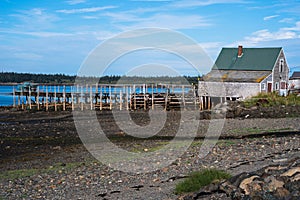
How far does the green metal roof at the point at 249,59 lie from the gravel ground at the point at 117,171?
20009mm

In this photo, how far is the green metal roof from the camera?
4406cm

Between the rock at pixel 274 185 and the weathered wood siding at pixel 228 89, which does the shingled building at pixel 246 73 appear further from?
the rock at pixel 274 185

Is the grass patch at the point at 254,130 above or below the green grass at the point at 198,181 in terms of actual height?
below

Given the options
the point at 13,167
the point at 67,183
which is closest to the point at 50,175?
the point at 67,183

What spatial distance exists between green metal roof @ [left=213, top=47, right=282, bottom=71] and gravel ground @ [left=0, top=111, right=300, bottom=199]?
2001 centimetres

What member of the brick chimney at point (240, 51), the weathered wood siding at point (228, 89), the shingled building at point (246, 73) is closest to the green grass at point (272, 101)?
the weathered wood siding at point (228, 89)

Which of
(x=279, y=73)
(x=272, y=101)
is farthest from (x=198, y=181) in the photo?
(x=279, y=73)

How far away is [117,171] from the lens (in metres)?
13.1

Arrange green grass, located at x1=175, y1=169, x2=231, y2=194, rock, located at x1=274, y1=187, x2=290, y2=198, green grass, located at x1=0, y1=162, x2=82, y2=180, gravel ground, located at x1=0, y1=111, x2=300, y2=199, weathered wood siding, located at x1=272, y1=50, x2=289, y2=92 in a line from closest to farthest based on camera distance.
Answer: rock, located at x1=274, y1=187, x2=290, y2=198, green grass, located at x1=175, y1=169, x2=231, y2=194, gravel ground, located at x1=0, y1=111, x2=300, y2=199, green grass, located at x1=0, y1=162, x2=82, y2=180, weathered wood siding, located at x1=272, y1=50, x2=289, y2=92

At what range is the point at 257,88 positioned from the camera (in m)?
42.0

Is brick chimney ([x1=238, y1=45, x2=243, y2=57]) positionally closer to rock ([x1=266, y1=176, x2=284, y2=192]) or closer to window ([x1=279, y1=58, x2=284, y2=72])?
window ([x1=279, y1=58, x2=284, y2=72])

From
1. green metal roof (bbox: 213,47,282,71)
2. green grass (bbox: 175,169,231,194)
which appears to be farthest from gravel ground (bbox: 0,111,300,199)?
green metal roof (bbox: 213,47,282,71)

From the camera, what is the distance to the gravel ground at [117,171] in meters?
10.8

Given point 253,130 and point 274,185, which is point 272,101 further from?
point 274,185
